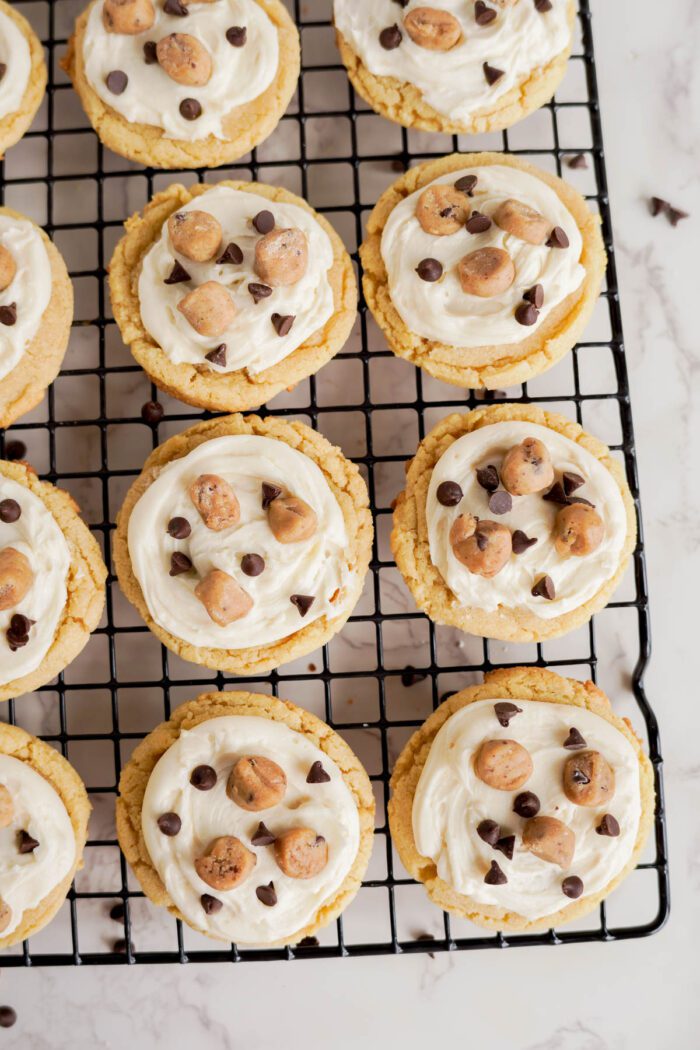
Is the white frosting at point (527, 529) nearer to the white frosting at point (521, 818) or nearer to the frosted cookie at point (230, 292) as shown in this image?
the white frosting at point (521, 818)

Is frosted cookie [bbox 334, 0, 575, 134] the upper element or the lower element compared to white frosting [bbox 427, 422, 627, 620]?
upper

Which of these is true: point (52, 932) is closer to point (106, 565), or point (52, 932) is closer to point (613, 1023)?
point (106, 565)

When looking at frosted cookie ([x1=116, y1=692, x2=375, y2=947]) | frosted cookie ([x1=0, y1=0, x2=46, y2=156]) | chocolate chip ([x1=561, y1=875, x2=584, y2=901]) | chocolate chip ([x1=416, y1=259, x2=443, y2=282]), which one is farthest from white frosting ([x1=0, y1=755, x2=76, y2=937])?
frosted cookie ([x1=0, y1=0, x2=46, y2=156])

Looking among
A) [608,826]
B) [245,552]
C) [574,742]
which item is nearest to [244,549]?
[245,552]

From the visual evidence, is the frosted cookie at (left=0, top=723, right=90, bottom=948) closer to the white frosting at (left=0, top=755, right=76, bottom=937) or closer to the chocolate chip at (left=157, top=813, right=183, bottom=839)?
the white frosting at (left=0, top=755, right=76, bottom=937)

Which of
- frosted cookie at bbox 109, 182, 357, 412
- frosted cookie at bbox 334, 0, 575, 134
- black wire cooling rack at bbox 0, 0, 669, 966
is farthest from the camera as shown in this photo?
black wire cooling rack at bbox 0, 0, 669, 966

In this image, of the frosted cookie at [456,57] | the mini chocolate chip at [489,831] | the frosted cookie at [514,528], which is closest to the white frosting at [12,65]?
the frosted cookie at [456,57]
